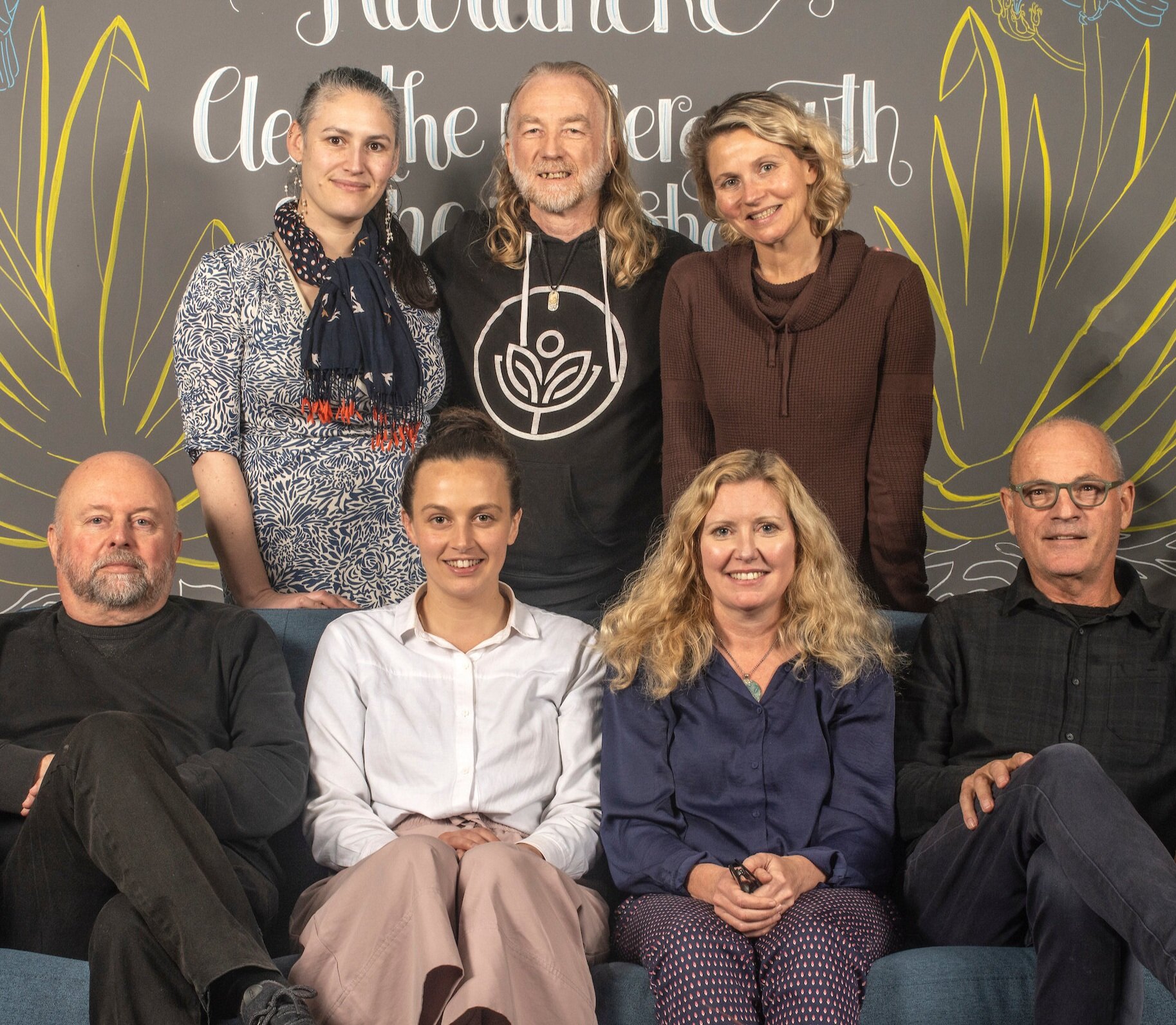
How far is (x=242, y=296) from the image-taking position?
2812 mm

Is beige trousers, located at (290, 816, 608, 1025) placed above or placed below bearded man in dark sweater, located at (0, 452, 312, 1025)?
below

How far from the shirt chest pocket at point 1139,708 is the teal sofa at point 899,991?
42 cm

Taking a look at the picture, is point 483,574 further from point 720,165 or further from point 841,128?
point 841,128

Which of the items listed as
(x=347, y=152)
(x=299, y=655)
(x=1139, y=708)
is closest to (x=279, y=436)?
(x=299, y=655)

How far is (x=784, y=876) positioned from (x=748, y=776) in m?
0.20

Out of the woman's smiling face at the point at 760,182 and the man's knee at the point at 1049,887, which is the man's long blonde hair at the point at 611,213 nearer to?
the woman's smiling face at the point at 760,182

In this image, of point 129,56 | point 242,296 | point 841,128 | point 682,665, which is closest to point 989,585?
point 841,128

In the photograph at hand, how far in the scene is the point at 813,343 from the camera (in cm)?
269

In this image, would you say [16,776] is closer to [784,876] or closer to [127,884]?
[127,884]

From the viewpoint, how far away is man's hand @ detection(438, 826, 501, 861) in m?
2.21

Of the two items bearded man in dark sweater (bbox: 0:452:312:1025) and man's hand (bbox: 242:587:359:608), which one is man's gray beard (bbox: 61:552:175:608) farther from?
man's hand (bbox: 242:587:359:608)

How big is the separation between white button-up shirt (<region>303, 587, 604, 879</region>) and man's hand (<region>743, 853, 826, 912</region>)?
29 centimetres

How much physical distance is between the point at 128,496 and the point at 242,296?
0.55 metres

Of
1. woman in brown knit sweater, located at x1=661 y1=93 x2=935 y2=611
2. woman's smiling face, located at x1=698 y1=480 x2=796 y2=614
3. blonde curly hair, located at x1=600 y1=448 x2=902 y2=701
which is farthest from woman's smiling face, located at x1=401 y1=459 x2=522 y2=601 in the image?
woman in brown knit sweater, located at x1=661 y1=93 x2=935 y2=611
